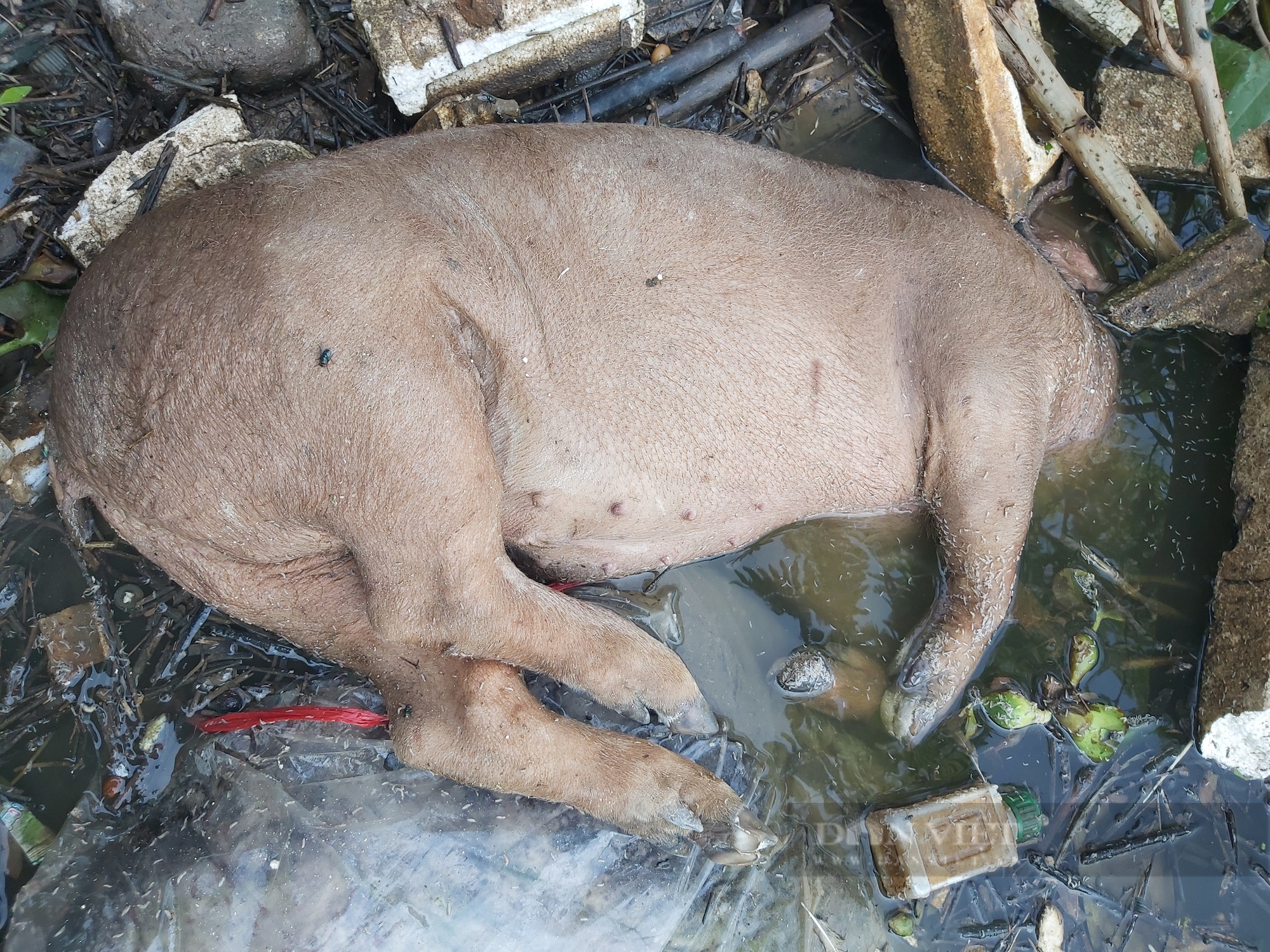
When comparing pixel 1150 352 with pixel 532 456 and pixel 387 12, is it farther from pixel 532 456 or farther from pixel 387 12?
pixel 387 12

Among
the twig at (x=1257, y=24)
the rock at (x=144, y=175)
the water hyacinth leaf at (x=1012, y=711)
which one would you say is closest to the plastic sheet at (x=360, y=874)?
the water hyacinth leaf at (x=1012, y=711)

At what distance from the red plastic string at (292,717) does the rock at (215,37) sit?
2.26 meters

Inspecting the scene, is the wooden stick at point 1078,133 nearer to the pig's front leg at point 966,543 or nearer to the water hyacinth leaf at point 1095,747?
the pig's front leg at point 966,543

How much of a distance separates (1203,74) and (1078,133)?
1.37ft

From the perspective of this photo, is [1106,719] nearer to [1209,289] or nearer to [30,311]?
[1209,289]

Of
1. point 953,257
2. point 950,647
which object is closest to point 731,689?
point 950,647

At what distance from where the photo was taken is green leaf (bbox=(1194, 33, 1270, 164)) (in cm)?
307

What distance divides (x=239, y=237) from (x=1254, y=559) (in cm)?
352

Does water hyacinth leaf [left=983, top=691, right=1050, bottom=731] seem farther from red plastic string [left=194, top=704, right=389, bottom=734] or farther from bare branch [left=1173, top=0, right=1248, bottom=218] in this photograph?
red plastic string [left=194, top=704, right=389, bottom=734]

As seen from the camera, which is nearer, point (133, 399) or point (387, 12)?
point (133, 399)

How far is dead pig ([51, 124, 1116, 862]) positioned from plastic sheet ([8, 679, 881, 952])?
210mm

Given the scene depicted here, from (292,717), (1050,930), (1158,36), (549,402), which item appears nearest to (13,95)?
(549,402)

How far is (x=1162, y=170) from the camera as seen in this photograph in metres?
3.42

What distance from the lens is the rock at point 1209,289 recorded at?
3148 mm
